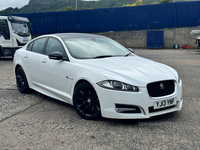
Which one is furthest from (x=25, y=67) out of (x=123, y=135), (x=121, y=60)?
(x=123, y=135)

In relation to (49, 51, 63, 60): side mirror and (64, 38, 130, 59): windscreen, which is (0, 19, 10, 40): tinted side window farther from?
(49, 51, 63, 60): side mirror

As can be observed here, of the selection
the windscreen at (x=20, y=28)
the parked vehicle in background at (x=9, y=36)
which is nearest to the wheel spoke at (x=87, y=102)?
the parked vehicle in background at (x=9, y=36)

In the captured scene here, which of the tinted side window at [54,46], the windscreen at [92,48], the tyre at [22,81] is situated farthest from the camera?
the tyre at [22,81]

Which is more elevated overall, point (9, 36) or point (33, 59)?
point (9, 36)

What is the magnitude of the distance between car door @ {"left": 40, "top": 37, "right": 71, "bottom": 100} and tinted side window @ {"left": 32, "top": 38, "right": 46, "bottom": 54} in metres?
0.22

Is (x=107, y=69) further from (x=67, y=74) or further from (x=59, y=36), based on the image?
(x=59, y=36)

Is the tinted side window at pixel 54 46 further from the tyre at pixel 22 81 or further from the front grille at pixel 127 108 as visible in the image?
the front grille at pixel 127 108

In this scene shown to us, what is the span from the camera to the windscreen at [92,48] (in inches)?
165

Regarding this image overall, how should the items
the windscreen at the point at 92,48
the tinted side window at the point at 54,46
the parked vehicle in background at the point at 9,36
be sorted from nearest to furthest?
the windscreen at the point at 92,48 → the tinted side window at the point at 54,46 → the parked vehicle in background at the point at 9,36

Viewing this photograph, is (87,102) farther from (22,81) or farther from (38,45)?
(22,81)

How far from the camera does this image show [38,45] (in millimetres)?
5145

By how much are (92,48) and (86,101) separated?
1.25m

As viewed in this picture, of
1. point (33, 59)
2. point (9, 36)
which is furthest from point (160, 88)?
point (9, 36)

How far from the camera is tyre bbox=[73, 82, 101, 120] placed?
350 centimetres
